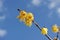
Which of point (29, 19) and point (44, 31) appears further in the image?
point (44, 31)

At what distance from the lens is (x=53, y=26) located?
8922 millimetres

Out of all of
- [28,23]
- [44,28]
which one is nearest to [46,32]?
[44,28]

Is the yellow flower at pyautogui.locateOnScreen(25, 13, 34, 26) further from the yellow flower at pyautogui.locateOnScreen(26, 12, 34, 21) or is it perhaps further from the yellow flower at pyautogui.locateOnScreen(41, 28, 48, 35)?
the yellow flower at pyautogui.locateOnScreen(41, 28, 48, 35)

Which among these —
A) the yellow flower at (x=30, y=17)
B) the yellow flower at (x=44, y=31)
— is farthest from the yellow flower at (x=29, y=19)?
the yellow flower at (x=44, y=31)

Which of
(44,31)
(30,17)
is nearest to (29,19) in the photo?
(30,17)

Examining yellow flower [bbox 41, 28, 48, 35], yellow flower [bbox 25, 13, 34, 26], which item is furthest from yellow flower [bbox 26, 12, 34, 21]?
yellow flower [bbox 41, 28, 48, 35]

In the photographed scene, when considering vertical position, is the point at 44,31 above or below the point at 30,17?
below

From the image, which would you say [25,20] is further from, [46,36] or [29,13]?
[46,36]

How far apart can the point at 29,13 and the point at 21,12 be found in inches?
11.8

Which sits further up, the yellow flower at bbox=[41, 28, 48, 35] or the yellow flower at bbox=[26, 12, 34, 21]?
the yellow flower at bbox=[26, 12, 34, 21]

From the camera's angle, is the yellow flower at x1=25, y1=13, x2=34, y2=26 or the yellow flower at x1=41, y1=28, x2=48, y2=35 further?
the yellow flower at x1=41, y1=28, x2=48, y2=35

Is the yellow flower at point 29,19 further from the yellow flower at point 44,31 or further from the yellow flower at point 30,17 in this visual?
the yellow flower at point 44,31

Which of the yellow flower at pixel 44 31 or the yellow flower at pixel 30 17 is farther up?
the yellow flower at pixel 30 17

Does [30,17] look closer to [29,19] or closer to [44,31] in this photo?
[29,19]
